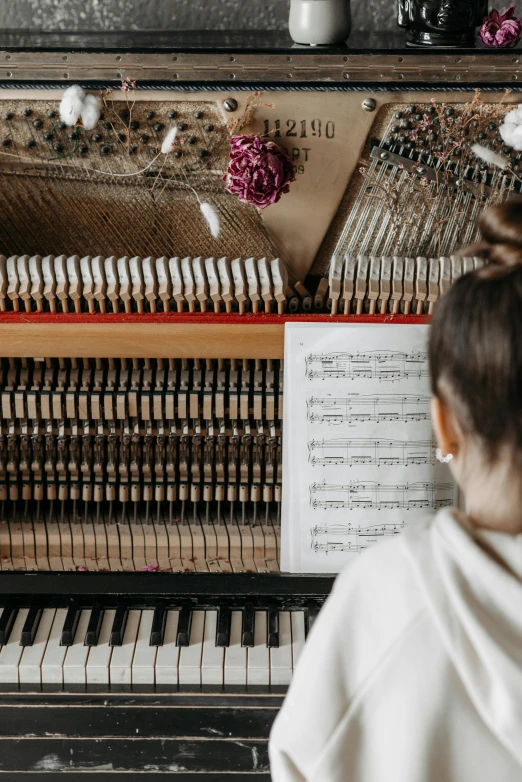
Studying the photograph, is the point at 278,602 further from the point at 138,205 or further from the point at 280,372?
the point at 138,205

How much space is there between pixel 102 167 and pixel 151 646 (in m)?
1.24

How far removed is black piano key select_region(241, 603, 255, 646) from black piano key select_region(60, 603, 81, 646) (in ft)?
1.45

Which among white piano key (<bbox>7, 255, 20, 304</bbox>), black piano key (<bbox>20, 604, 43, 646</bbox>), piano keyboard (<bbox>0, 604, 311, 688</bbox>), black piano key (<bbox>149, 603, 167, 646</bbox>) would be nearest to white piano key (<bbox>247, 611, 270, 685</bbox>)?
piano keyboard (<bbox>0, 604, 311, 688</bbox>)

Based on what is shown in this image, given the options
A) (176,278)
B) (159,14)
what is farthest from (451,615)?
(159,14)

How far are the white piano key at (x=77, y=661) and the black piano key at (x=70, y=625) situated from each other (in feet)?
0.05

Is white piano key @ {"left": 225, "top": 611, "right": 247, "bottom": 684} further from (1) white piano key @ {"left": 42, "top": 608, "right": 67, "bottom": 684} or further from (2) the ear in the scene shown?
(2) the ear

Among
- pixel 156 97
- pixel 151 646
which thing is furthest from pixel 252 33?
pixel 151 646

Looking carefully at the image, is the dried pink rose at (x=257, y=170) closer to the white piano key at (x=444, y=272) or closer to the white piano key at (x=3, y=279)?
the white piano key at (x=444, y=272)

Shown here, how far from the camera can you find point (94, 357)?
7.30ft

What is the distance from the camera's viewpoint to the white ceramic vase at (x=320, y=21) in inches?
79.4

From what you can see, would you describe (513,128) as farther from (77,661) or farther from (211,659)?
(77,661)

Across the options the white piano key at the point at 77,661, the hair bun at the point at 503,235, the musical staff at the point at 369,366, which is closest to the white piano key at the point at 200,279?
the musical staff at the point at 369,366

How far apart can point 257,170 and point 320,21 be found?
1.33ft

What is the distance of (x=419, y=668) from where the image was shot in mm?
1026
